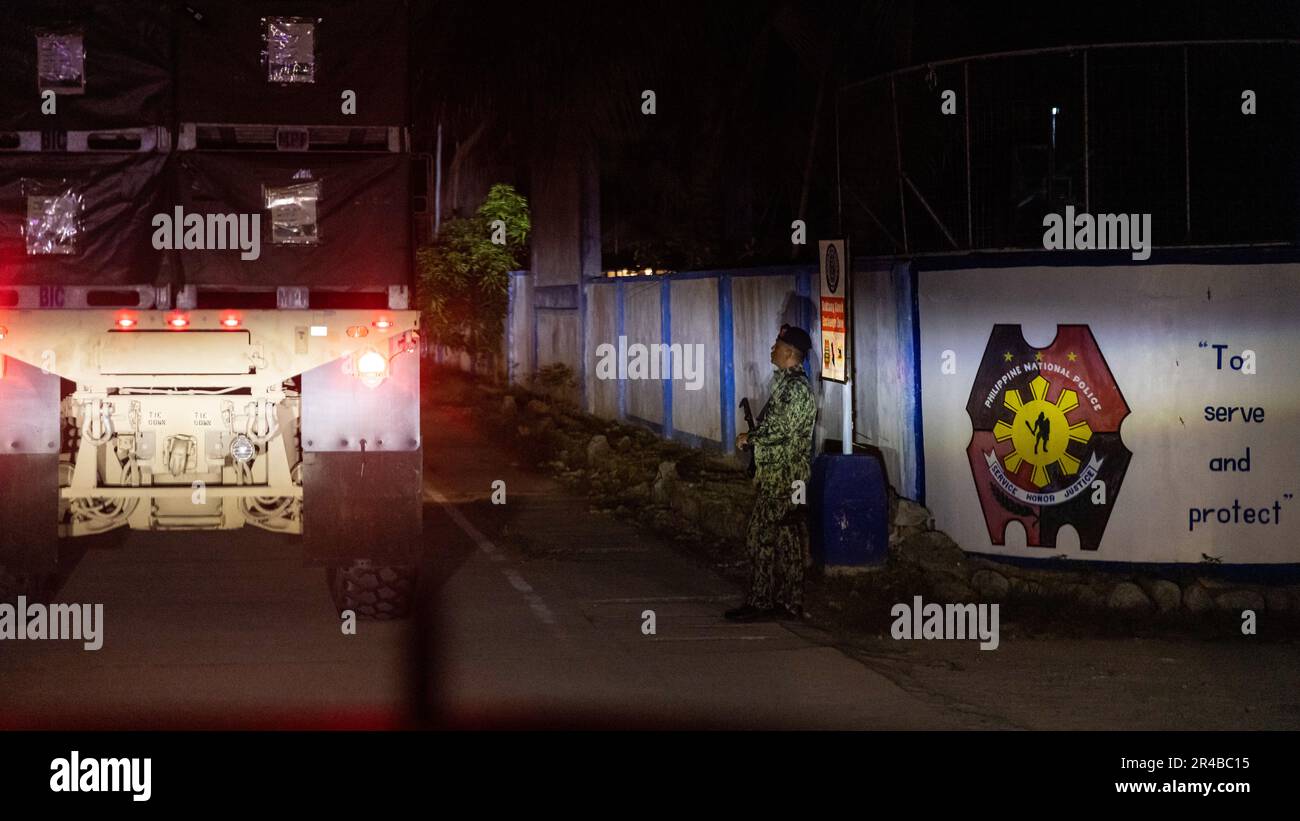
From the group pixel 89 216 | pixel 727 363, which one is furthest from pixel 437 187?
pixel 89 216

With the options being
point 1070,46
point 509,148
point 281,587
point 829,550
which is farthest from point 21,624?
point 509,148

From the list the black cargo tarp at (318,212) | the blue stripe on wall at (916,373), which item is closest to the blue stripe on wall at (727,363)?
the blue stripe on wall at (916,373)

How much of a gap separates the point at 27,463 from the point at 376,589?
7.12 feet

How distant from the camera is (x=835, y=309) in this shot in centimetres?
1223

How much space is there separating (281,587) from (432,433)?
12480 mm

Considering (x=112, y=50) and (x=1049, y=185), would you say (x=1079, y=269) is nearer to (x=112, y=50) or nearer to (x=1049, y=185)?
(x=1049, y=185)

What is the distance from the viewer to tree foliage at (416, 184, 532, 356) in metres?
32.1

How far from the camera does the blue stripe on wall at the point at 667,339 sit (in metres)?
21.2

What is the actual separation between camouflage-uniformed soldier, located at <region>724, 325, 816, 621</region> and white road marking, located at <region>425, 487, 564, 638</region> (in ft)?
3.91

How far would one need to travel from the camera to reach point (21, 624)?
34.9 ft

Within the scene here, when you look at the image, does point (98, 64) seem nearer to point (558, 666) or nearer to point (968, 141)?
point (558, 666)
